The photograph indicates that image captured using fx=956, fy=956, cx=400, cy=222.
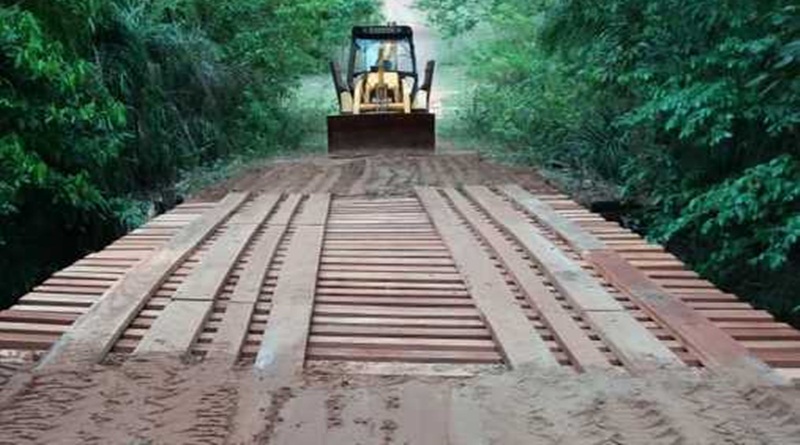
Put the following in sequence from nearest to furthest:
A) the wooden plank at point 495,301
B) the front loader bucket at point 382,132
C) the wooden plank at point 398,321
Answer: the wooden plank at point 495,301 < the wooden plank at point 398,321 < the front loader bucket at point 382,132

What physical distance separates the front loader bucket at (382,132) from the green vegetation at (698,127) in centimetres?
125

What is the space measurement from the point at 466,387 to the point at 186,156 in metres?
8.75

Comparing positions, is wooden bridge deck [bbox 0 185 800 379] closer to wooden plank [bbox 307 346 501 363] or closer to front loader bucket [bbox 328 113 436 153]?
wooden plank [bbox 307 346 501 363]

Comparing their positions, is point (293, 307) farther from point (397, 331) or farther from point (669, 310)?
point (669, 310)

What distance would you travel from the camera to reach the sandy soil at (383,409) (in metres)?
2.69

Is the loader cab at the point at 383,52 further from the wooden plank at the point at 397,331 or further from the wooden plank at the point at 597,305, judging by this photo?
the wooden plank at the point at 397,331

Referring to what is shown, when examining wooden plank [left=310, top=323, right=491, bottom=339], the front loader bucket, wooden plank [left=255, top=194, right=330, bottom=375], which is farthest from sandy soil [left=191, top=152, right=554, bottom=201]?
wooden plank [left=310, top=323, right=491, bottom=339]

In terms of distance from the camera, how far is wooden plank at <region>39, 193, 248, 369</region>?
11.0 feet

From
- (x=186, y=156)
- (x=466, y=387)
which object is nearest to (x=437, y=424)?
(x=466, y=387)

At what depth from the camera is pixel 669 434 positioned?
2707 mm

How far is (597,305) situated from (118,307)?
201 centimetres

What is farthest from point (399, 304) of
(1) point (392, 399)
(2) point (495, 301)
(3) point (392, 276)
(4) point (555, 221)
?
(4) point (555, 221)

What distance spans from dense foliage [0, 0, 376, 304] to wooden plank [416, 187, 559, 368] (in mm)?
3153

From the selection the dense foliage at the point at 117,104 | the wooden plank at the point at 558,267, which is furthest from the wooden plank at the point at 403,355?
the dense foliage at the point at 117,104
